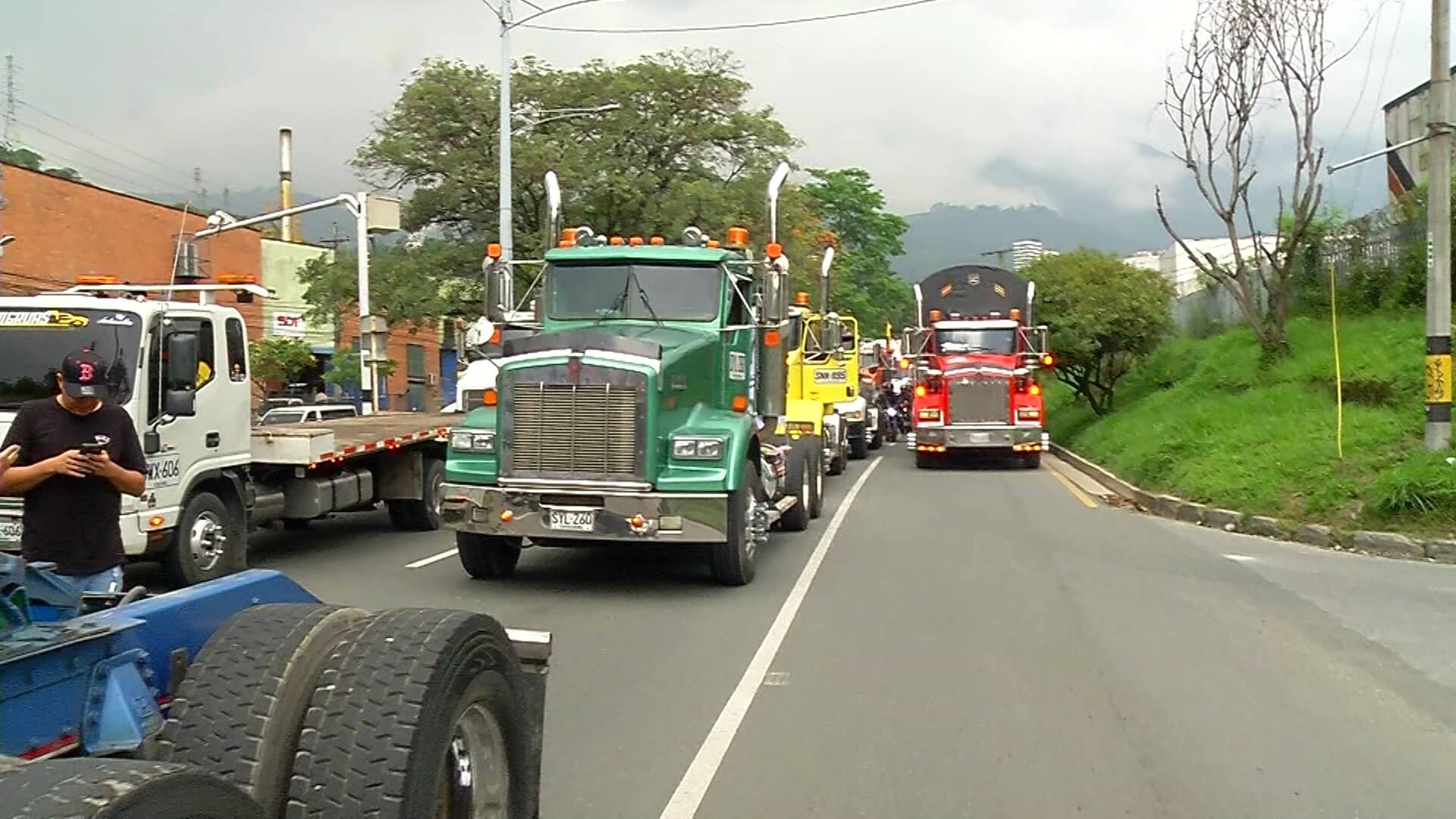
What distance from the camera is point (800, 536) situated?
47.3 ft

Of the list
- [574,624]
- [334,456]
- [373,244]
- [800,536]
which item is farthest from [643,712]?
Result: [373,244]

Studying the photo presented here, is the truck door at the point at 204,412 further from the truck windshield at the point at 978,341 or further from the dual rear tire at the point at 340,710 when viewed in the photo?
the truck windshield at the point at 978,341

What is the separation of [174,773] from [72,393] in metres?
3.61

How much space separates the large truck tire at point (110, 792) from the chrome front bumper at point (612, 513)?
24.2ft

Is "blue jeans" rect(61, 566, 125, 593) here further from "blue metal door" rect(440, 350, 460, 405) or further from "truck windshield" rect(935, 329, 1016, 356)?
"blue metal door" rect(440, 350, 460, 405)

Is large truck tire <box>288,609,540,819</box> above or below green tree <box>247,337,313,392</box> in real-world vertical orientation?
below

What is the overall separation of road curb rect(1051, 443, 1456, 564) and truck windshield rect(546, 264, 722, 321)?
7.25m

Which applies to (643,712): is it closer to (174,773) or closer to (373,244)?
(174,773)

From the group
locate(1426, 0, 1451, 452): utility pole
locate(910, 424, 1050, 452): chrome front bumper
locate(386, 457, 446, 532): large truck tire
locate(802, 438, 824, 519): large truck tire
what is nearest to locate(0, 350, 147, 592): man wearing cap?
locate(386, 457, 446, 532): large truck tire

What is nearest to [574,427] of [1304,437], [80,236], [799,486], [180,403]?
[180,403]

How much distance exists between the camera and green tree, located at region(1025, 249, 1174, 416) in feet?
94.5

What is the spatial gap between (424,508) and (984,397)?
1255 centimetres

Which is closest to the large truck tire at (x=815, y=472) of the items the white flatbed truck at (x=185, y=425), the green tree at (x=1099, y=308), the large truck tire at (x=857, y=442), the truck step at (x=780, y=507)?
the truck step at (x=780, y=507)

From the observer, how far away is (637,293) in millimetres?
11586
